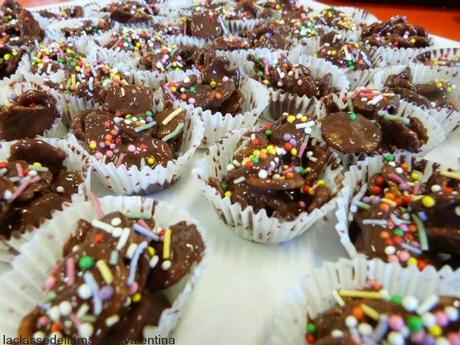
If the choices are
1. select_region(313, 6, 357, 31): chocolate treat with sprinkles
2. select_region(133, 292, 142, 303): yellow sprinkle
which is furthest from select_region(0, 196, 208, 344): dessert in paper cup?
select_region(313, 6, 357, 31): chocolate treat with sprinkles

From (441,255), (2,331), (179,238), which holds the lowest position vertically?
(2,331)

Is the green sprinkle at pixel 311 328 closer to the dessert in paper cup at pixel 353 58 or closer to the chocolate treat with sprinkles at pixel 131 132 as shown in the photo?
the chocolate treat with sprinkles at pixel 131 132

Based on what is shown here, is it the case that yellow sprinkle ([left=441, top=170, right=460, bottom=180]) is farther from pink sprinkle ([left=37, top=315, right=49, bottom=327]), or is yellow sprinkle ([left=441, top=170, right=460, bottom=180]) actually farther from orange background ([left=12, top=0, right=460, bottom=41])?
orange background ([left=12, top=0, right=460, bottom=41])

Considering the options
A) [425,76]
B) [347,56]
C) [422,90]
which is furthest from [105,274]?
[425,76]

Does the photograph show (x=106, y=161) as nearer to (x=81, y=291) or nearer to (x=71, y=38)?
(x=81, y=291)

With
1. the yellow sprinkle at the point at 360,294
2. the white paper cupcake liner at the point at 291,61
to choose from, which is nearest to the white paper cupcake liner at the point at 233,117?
the white paper cupcake liner at the point at 291,61

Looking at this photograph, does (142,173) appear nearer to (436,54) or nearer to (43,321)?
(43,321)

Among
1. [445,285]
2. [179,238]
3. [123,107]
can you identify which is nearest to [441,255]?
[445,285]
